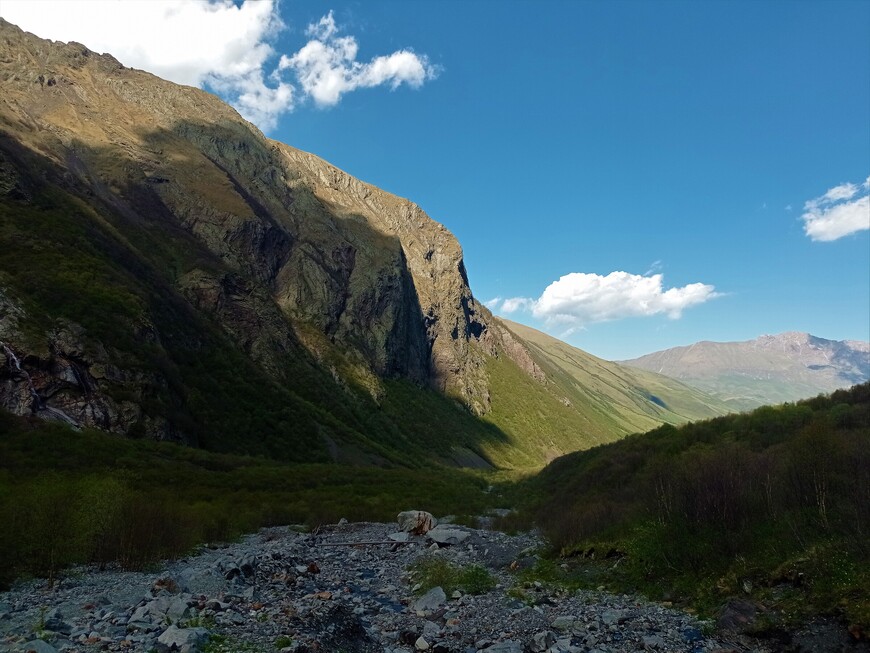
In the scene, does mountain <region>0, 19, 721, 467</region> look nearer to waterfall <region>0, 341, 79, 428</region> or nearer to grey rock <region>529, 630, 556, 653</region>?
waterfall <region>0, 341, 79, 428</region>

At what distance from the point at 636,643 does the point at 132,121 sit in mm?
175688

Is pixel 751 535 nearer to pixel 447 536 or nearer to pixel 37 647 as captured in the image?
pixel 447 536

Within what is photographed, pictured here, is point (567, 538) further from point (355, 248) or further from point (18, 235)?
point (355, 248)

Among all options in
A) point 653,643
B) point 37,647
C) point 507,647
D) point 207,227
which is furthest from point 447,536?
point 207,227

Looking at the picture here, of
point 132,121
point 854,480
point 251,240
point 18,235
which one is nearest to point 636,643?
point 854,480

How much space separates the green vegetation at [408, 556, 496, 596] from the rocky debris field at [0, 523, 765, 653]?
19 cm

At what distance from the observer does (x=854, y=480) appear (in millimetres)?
14391

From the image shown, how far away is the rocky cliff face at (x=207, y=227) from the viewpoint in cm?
5368

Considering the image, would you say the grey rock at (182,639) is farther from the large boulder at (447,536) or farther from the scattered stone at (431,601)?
the large boulder at (447,536)

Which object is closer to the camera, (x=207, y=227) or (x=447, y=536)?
(x=447, y=536)

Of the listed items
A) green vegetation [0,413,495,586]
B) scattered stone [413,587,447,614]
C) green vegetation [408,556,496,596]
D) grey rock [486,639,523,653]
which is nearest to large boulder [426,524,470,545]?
green vegetation [408,556,496,596]

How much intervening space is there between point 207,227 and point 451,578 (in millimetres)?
122365

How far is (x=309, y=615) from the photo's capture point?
12.5 m

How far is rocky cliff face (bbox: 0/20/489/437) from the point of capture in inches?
2113
